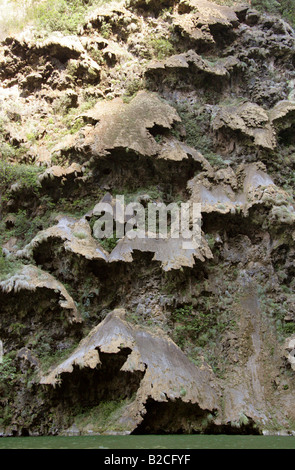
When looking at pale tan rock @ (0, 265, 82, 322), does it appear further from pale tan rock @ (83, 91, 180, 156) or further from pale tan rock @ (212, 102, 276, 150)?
pale tan rock @ (212, 102, 276, 150)

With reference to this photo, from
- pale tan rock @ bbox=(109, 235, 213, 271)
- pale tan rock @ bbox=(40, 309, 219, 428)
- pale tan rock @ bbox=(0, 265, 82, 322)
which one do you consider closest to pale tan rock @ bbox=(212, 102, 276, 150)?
pale tan rock @ bbox=(109, 235, 213, 271)

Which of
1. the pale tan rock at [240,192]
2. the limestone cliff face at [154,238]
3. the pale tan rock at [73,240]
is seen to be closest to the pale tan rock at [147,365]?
the limestone cliff face at [154,238]

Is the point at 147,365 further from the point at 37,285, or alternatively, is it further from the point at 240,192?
the point at 240,192

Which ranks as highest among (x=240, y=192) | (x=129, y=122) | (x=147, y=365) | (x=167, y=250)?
(x=129, y=122)

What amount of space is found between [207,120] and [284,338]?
25.6 feet

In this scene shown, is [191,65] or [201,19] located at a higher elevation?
[201,19]

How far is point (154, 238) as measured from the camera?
10297mm

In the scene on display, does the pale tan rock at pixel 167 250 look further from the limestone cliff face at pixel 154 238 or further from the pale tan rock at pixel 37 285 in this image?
the pale tan rock at pixel 37 285

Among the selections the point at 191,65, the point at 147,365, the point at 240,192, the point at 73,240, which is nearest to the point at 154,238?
the point at 73,240

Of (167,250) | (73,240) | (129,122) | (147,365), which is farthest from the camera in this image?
(129,122)

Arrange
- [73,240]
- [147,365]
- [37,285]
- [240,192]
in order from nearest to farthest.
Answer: [147,365], [37,285], [73,240], [240,192]

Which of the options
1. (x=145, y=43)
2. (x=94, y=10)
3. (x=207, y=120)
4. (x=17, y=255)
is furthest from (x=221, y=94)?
(x=17, y=255)
